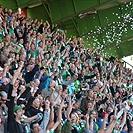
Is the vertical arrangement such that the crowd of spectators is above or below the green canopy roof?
below

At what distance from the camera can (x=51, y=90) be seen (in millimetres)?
6672

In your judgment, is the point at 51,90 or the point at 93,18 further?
the point at 93,18

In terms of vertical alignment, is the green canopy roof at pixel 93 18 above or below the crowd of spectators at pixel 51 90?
above

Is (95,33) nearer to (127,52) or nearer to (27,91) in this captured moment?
(127,52)

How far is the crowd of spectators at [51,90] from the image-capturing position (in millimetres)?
4887

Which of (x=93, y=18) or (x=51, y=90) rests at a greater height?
(x=93, y=18)

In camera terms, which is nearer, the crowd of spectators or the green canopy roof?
the crowd of spectators

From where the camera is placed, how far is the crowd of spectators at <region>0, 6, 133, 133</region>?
4887 mm

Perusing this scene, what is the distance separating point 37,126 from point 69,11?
1195 centimetres

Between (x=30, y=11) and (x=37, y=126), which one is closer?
(x=37, y=126)

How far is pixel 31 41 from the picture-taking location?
29.3ft

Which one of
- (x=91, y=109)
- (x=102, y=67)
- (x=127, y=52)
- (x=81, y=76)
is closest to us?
(x=91, y=109)

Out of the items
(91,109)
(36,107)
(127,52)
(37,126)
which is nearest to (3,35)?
(91,109)

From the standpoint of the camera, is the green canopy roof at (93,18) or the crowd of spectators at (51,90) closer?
the crowd of spectators at (51,90)
